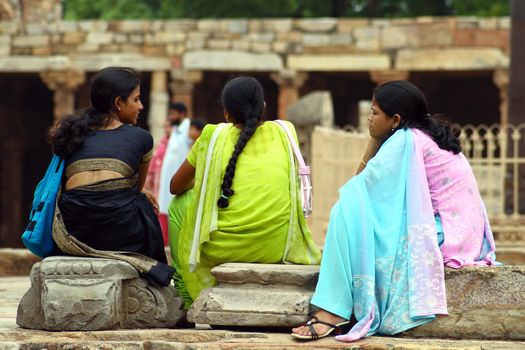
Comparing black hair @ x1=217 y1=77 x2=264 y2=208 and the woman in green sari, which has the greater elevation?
black hair @ x1=217 y1=77 x2=264 y2=208

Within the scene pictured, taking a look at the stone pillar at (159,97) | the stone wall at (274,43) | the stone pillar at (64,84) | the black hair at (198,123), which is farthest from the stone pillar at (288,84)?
the black hair at (198,123)

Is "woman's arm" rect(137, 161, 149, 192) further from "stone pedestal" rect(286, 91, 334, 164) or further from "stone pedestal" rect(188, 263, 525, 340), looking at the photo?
"stone pedestal" rect(286, 91, 334, 164)

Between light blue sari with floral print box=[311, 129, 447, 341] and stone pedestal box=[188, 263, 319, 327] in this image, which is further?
stone pedestal box=[188, 263, 319, 327]

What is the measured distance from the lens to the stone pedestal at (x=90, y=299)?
5.20 metres

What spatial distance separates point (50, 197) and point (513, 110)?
818cm

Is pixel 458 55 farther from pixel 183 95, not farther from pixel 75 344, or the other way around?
pixel 75 344

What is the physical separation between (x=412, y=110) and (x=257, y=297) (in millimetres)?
981

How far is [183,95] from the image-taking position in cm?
1908

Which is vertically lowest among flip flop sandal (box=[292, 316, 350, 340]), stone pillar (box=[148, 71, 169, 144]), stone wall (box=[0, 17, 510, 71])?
flip flop sandal (box=[292, 316, 350, 340])

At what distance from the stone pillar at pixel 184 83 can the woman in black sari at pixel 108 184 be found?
44.2 ft

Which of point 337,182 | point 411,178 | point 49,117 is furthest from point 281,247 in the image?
point 49,117

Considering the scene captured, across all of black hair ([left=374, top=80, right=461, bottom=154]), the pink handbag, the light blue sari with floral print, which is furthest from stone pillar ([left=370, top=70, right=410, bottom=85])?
the light blue sari with floral print

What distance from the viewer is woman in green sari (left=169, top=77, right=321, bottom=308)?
5473mm

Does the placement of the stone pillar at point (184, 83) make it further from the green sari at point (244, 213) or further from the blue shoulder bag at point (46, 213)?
the blue shoulder bag at point (46, 213)
